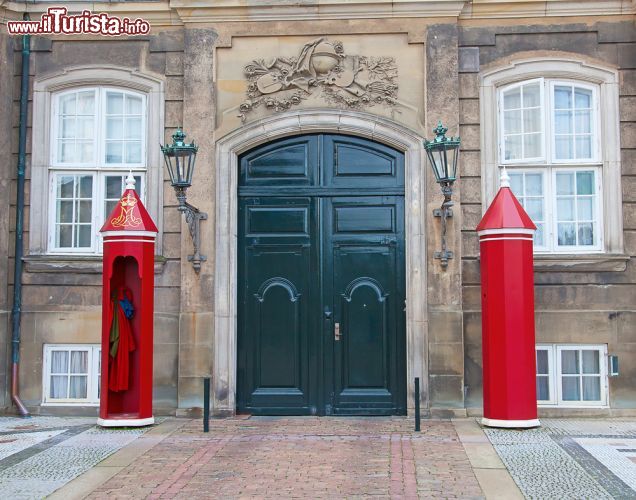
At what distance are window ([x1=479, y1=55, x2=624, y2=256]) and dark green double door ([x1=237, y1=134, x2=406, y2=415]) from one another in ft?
4.88

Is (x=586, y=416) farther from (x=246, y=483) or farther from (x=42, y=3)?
(x=42, y=3)

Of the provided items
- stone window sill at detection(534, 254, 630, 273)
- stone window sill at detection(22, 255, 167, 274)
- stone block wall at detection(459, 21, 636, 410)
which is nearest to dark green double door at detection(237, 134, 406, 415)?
stone block wall at detection(459, 21, 636, 410)

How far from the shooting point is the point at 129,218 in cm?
1049

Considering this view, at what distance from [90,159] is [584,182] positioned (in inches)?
272

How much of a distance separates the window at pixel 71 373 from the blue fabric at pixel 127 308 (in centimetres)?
137

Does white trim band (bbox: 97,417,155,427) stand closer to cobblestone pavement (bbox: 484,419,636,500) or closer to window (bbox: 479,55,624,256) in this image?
cobblestone pavement (bbox: 484,419,636,500)

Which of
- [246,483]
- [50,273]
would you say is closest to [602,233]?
[246,483]

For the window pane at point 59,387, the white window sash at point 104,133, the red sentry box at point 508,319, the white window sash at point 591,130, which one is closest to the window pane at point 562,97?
the white window sash at point 591,130

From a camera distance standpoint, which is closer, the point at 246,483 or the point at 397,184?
the point at 246,483

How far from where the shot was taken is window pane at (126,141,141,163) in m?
12.0

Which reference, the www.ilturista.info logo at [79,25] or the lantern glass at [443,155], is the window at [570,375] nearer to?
the lantern glass at [443,155]

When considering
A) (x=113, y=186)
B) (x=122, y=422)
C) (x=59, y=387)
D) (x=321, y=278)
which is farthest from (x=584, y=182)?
(x=59, y=387)

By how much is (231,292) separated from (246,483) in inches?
165

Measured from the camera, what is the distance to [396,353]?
1148 centimetres
